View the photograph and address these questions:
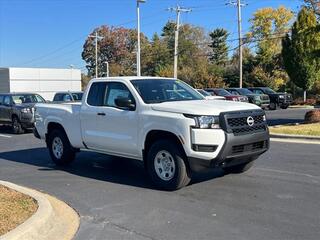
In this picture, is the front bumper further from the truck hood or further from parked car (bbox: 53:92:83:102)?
parked car (bbox: 53:92:83:102)

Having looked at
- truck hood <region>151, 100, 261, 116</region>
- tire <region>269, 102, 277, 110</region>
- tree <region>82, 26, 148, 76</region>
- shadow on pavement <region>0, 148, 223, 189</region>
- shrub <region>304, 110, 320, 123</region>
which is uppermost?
tree <region>82, 26, 148, 76</region>

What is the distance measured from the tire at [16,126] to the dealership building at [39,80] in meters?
40.0

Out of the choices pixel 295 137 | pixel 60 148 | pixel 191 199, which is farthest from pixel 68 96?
pixel 191 199

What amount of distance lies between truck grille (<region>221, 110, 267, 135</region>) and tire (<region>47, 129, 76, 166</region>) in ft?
14.0

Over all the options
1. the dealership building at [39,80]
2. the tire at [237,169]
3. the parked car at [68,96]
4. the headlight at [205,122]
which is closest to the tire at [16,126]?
the parked car at [68,96]

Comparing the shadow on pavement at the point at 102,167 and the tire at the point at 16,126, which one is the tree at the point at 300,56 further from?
the shadow on pavement at the point at 102,167

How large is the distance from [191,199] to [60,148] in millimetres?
4465

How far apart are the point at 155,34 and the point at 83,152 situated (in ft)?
305

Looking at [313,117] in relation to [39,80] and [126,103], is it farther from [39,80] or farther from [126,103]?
[39,80]

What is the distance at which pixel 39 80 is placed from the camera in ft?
209

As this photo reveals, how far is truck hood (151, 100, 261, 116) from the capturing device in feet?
25.6

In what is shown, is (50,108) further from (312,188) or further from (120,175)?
(312,188)

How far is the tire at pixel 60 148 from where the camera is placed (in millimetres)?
10891

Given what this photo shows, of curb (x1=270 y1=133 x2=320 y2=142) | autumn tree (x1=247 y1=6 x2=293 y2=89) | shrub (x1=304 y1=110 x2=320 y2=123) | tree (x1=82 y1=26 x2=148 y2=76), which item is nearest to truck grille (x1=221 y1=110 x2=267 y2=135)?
curb (x1=270 y1=133 x2=320 y2=142)
